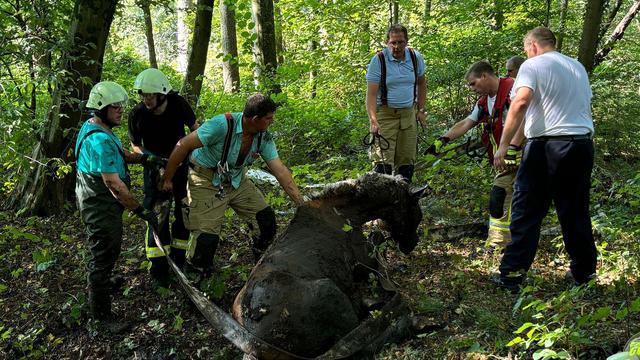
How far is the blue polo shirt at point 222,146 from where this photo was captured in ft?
15.7

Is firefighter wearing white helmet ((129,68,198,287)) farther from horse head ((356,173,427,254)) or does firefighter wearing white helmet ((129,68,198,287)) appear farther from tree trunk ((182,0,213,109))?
tree trunk ((182,0,213,109))

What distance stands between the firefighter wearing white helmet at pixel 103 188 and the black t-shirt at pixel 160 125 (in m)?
0.58

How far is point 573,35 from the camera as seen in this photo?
987 cm

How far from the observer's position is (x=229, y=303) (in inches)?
205

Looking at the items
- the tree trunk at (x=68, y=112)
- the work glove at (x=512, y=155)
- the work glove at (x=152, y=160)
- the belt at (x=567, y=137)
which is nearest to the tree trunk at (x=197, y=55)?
the tree trunk at (x=68, y=112)

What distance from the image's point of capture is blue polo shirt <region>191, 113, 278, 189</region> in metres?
4.77

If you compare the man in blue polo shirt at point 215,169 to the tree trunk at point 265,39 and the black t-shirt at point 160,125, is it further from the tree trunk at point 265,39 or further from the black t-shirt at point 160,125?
the tree trunk at point 265,39

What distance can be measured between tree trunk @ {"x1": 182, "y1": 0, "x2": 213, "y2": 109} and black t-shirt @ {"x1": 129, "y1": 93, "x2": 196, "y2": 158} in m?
4.22

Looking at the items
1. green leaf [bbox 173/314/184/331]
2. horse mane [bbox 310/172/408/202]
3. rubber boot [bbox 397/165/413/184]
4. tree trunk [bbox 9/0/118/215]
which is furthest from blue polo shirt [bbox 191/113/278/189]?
tree trunk [bbox 9/0/118/215]

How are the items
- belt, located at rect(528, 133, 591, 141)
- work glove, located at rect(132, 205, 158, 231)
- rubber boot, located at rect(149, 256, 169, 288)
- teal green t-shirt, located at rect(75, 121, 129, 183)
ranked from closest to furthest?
belt, located at rect(528, 133, 591, 141), teal green t-shirt, located at rect(75, 121, 129, 183), work glove, located at rect(132, 205, 158, 231), rubber boot, located at rect(149, 256, 169, 288)

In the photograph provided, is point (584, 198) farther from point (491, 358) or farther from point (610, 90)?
point (610, 90)

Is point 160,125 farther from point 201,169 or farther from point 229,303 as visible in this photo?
point 229,303

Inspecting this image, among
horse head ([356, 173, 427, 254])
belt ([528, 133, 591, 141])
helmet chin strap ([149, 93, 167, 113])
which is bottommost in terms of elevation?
horse head ([356, 173, 427, 254])

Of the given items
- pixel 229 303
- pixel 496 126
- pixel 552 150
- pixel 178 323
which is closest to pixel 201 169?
pixel 229 303
